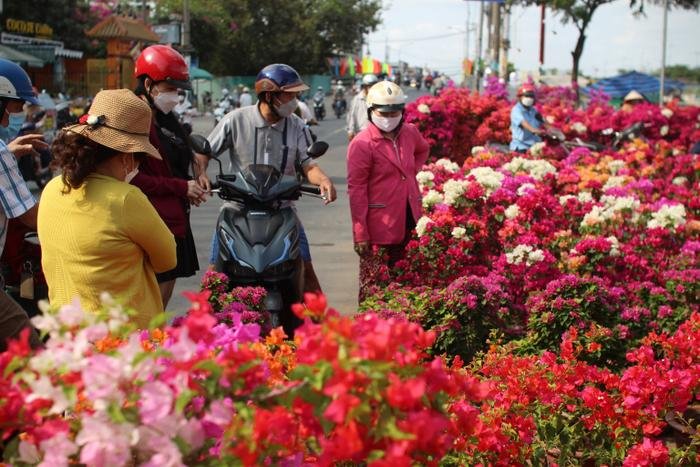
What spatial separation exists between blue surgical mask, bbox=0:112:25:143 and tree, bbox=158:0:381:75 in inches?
2284

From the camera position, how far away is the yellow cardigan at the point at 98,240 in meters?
3.95

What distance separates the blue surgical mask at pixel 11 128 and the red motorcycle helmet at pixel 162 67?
70 centimetres

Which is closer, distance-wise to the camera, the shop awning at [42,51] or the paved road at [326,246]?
the paved road at [326,246]

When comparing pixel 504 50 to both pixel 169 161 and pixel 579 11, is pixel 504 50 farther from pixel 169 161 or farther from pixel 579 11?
pixel 169 161

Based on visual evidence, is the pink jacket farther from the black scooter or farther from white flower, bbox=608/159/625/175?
white flower, bbox=608/159/625/175

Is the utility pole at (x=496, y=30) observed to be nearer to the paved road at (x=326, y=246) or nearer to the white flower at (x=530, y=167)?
the paved road at (x=326, y=246)

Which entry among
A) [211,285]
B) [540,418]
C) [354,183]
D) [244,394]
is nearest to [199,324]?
[244,394]

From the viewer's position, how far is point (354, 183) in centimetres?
769

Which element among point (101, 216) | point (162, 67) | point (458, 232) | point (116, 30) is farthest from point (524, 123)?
point (116, 30)

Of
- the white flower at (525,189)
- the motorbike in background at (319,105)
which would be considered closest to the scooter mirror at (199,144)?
the white flower at (525,189)

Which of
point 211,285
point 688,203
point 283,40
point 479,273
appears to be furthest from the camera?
point 283,40

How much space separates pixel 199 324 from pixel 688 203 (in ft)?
28.3

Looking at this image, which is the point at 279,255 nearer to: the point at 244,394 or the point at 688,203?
the point at 244,394

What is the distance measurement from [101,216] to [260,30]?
68.9 m
